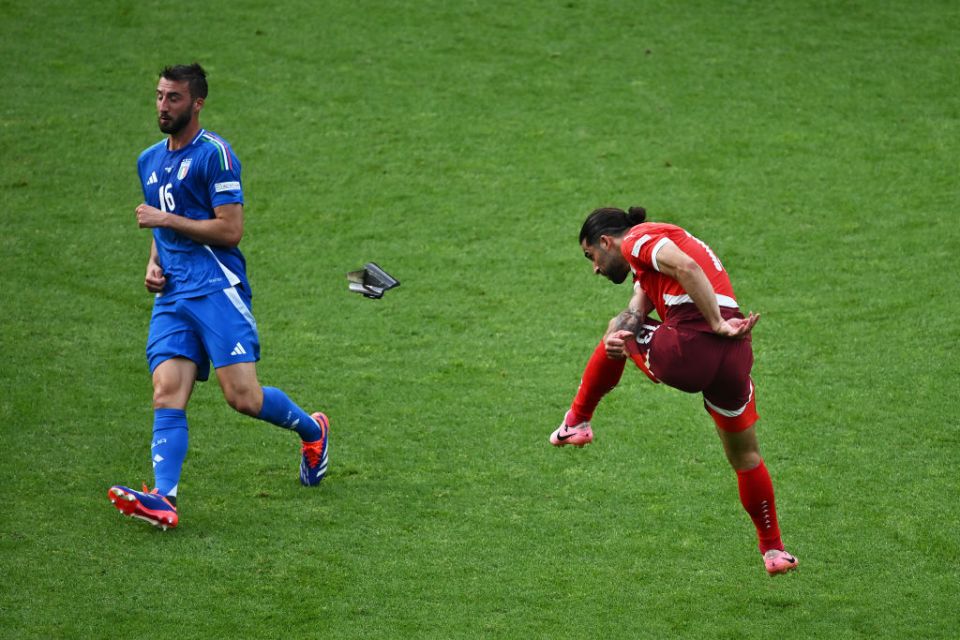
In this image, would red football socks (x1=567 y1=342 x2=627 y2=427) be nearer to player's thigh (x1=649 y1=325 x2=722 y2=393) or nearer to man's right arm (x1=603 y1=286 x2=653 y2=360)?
man's right arm (x1=603 y1=286 x2=653 y2=360)

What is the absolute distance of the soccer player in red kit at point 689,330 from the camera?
466 centimetres

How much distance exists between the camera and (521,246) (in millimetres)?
8609

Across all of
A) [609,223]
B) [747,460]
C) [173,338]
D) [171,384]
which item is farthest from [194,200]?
[747,460]

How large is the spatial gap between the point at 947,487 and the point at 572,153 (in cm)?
458

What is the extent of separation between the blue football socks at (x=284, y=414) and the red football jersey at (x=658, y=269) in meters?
1.89

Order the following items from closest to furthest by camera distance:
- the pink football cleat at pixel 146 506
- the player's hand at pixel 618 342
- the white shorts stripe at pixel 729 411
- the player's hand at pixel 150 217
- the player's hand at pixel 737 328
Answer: the player's hand at pixel 737 328, the player's hand at pixel 618 342, the white shorts stripe at pixel 729 411, the pink football cleat at pixel 146 506, the player's hand at pixel 150 217

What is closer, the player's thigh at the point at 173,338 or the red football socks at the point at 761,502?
the red football socks at the point at 761,502

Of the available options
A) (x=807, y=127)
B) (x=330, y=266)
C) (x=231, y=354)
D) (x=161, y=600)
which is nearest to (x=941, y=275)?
(x=807, y=127)

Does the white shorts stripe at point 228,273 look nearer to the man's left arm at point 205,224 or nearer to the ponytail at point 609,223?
the man's left arm at point 205,224

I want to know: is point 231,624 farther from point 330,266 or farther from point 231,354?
point 330,266

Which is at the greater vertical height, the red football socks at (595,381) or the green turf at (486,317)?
the red football socks at (595,381)

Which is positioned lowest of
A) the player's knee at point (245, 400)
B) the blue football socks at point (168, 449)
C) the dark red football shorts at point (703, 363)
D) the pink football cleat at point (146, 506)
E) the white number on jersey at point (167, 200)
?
the pink football cleat at point (146, 506)

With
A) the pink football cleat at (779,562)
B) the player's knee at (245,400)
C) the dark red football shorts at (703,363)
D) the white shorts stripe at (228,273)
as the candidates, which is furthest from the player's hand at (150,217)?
the pink football cleat at (779,562)

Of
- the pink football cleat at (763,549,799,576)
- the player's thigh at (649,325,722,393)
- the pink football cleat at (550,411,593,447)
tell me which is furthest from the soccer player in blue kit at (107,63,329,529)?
the pink football cleat at (763,549,799,576)
